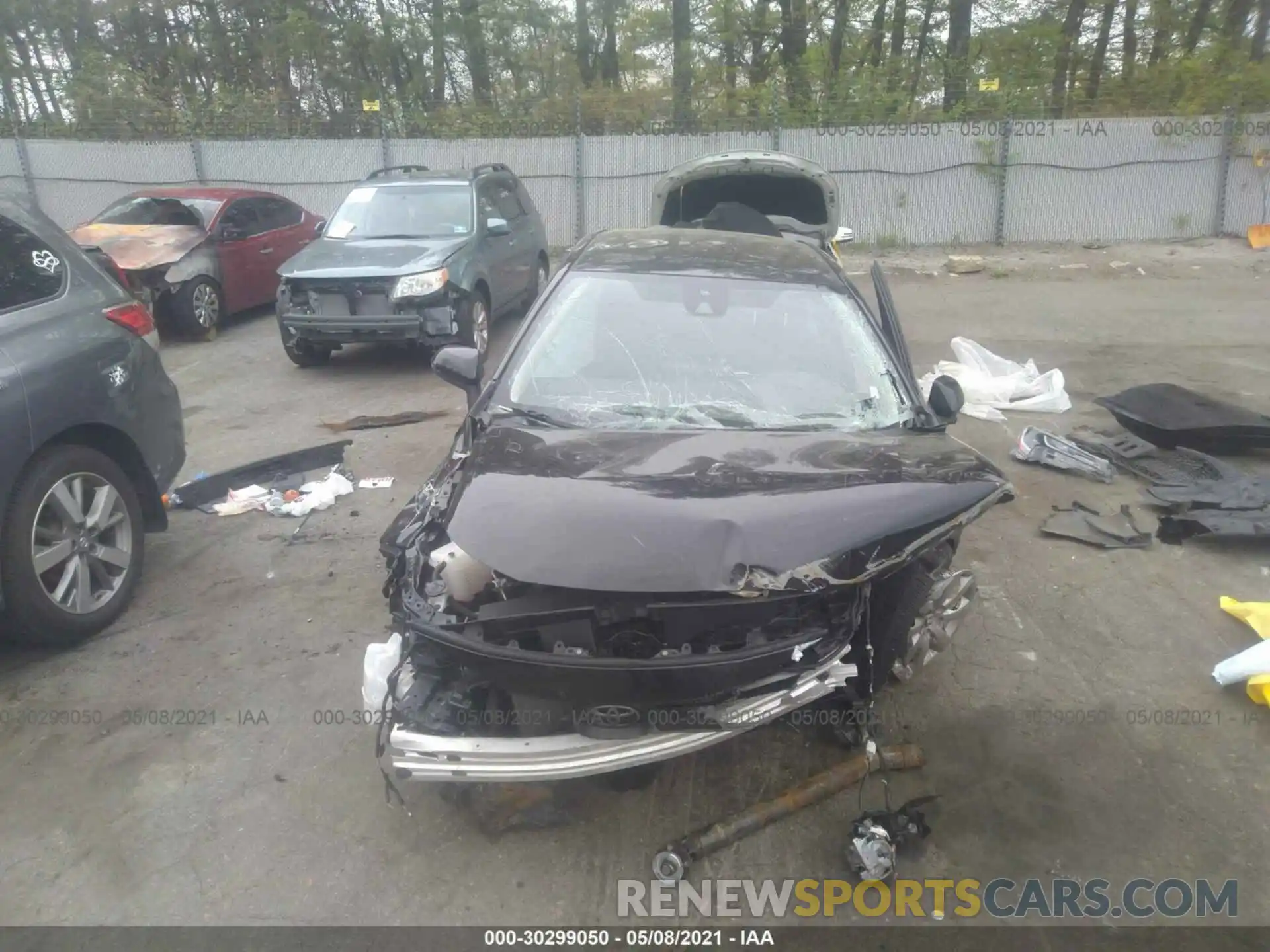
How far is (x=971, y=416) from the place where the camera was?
738cm

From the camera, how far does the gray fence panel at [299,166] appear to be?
16.3 metres

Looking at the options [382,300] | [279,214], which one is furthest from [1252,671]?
[279,214]

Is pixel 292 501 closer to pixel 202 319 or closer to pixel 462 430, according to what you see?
pixel 462 430

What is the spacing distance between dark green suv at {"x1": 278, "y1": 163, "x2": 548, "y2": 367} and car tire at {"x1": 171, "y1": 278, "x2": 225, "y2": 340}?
1870mm

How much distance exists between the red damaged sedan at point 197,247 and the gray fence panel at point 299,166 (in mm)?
4675

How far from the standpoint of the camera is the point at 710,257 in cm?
441

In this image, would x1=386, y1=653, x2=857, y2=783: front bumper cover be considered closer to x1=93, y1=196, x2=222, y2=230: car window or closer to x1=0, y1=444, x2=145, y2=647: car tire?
x1=0, y1=444, x2=145, y2=647: car tire

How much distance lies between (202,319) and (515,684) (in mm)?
9159

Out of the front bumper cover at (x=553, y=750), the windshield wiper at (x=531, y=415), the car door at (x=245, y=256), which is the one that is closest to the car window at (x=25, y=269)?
the windshield wiper at (x=531, y=415)

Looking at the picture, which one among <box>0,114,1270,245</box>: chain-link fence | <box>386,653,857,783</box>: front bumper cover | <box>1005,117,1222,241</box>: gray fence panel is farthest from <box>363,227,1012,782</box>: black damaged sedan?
A: <box>1005,117,1222,241</box>: gray fence panel

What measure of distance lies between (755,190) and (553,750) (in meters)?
7.10

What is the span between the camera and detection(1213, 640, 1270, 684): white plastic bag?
12.1 ft

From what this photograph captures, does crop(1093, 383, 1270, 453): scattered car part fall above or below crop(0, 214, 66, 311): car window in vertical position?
below

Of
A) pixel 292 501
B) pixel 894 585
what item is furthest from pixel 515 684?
pixel 292 501
